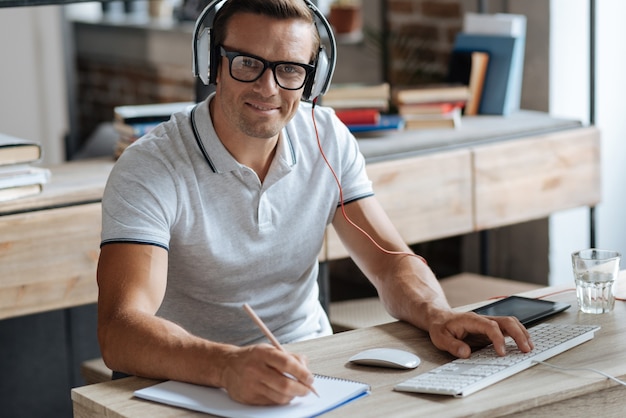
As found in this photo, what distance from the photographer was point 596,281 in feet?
6.04

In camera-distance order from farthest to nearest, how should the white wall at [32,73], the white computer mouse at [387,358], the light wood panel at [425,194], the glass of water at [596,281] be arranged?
the white wall at [32,73] → the light wood panel at [425,194] → the glass of water at [596,281] → the white computer mouse at [387,358]

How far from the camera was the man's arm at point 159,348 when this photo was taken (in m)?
1.43

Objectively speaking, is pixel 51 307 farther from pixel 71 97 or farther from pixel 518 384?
pixel 71 97

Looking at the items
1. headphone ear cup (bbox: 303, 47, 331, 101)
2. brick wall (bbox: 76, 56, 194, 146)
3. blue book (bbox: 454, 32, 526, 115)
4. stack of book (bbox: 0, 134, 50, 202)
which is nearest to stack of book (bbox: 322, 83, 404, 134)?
blue book (bbox: 454, 32, 526, 115)

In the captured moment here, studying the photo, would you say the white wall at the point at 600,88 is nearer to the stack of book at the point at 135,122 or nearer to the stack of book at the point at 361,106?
the stack of book at the point at 361,106

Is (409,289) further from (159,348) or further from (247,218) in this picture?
(159,348)

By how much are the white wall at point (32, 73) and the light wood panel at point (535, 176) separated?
2631 mm

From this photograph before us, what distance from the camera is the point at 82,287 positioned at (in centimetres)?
248

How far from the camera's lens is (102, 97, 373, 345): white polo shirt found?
1854 millimetres

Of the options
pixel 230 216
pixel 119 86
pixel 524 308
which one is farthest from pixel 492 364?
pixel 119 86

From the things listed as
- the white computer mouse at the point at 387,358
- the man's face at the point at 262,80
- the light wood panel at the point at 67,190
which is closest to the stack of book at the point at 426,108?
the light wood panel at the point at 67,190

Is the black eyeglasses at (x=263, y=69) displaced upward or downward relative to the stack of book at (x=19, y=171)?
upward

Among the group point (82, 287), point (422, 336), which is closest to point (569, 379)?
point (422, 336)

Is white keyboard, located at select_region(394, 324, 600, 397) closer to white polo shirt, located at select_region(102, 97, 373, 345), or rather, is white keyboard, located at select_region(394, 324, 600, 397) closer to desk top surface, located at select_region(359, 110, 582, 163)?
white polo shirt, located at select_region(102, 97, 373, 345)
